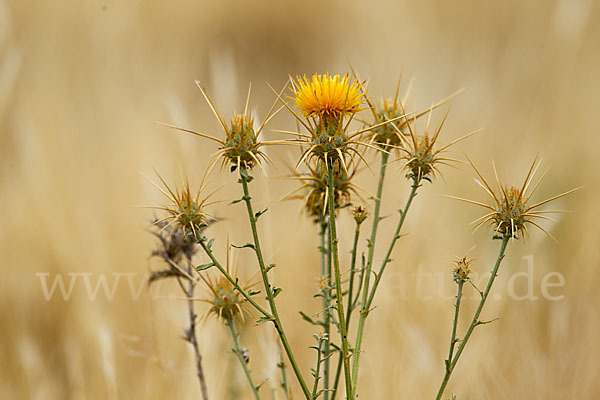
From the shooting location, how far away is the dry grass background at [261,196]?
121 centimetres

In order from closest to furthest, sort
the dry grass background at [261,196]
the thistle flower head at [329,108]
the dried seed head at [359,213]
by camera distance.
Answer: the thistle flower head at [329,108] < the dried seed head at [359,213] < the dry grass background at [261,196]

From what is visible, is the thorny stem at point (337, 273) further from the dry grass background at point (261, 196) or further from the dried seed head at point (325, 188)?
the dry grass background at point (261, 196)

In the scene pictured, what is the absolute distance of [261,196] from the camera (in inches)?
70.8

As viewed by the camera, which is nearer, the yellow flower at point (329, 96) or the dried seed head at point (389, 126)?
the yellow flower at point (329, 96)

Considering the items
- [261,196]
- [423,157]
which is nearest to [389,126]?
[423,157]

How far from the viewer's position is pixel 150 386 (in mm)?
1205

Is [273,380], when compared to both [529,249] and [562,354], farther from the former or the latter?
[529,249]

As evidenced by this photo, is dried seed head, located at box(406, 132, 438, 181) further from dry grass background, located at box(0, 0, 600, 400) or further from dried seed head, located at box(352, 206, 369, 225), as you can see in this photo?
dry grass background, located at box(0, 0, 600, 400)

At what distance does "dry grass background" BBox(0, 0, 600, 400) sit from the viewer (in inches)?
47.7

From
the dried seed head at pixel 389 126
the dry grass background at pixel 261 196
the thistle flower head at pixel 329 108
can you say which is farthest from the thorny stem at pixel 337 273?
the dry grass background at pixel 261 196

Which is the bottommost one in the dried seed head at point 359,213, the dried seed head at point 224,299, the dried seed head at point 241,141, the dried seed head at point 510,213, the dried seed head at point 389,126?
the dried seed head at point 224,299

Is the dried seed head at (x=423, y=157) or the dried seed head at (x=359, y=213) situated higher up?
the dried seed head at (x=423, y=157)

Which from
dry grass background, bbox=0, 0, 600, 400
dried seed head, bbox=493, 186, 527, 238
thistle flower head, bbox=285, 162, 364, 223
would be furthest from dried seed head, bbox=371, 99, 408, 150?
dry grass background, bbox=0, 0, 600, 400

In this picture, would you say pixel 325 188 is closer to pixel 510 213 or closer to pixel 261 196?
pixel 510 213
